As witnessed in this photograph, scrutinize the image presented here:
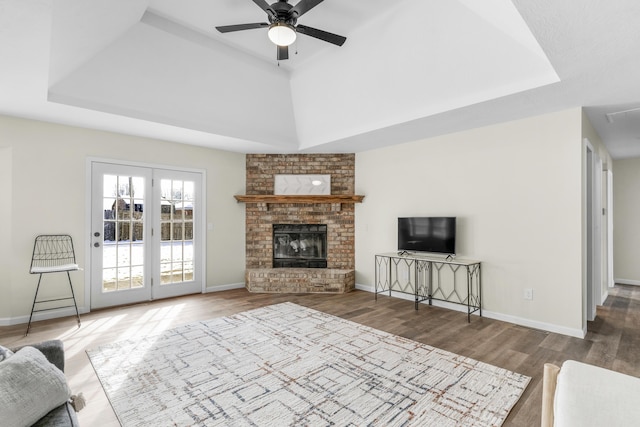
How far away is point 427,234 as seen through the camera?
183 inches

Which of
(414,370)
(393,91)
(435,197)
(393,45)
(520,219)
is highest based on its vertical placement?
(393,45)

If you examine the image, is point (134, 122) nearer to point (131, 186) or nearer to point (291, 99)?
point (131, 186)

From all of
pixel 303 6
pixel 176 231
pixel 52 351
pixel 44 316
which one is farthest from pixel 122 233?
pixel 303 6

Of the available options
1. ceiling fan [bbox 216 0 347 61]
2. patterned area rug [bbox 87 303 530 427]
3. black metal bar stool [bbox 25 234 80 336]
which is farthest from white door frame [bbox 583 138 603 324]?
black metal bar stool [bbox 25 234 80 336]

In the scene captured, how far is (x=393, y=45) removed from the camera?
11.2 ft

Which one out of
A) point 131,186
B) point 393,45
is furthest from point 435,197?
point 131,186

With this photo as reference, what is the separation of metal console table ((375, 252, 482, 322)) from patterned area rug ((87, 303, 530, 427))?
4.74 feet

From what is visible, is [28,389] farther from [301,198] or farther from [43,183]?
[301,198]

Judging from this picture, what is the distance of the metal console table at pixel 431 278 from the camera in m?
Result: 4.26

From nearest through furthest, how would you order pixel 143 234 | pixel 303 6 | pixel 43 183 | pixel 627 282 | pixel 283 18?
pixel 303 6 < pixel 283 18 < pixel 43 183 < pixel 143 234 < pixel 627 282

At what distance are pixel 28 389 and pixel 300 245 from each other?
4820 millimetres

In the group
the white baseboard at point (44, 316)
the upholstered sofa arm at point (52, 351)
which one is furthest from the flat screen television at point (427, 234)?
the white baseboard at point (44, 316)

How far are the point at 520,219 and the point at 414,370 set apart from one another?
7.76 ft

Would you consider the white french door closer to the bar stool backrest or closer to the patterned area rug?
the bar stool backrest
